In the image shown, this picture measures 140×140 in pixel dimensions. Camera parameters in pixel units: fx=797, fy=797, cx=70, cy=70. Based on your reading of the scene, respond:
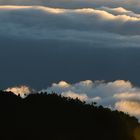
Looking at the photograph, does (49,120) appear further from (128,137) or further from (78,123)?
(128,137)

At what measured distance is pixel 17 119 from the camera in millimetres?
59062

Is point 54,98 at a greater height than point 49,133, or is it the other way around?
point 54,98

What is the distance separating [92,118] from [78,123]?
1.91 m

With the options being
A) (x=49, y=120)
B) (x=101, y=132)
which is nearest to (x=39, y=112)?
(x=49, y=120)

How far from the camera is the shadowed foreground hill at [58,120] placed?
5825 centimetres

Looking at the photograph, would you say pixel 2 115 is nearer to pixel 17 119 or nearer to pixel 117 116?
pixel 17 119

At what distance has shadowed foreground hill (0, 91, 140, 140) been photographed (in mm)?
58250

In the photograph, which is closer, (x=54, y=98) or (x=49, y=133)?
(x=49, y=133)

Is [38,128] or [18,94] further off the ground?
[18,94]

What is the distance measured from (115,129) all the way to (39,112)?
20.3 feet

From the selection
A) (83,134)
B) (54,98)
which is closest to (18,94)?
(54,98)

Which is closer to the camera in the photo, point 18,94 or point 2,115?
point 2,115

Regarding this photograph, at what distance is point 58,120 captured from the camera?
60031 millimetres

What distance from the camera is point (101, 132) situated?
6084 centimetres
